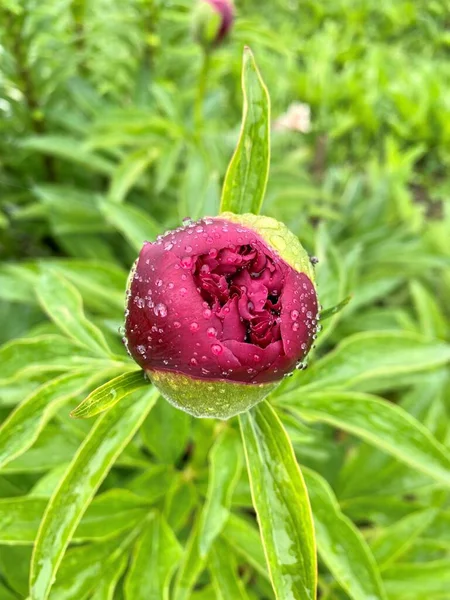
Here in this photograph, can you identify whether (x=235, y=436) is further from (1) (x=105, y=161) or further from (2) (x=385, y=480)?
(1) (x=105, y=161)

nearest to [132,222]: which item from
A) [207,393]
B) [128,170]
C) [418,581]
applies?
[128,170]

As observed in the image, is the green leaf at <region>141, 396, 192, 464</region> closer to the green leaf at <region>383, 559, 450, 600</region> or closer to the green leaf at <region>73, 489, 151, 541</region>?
the green leaf at <region>73, 489, 151, 541</region>

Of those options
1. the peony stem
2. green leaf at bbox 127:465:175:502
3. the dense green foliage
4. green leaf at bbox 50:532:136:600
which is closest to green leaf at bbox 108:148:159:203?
the dense green foliage

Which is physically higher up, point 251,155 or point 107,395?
point 251,155

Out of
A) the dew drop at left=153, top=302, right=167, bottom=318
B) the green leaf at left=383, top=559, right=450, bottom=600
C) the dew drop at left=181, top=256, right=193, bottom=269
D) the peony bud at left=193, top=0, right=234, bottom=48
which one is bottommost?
the green leaf at left=383, top=559, right=450, bottom=600

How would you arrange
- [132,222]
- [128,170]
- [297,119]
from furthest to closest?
1. [297,119]
2. [128,170]
3. [132,222]

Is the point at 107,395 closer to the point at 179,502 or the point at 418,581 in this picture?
the point at 179,502
